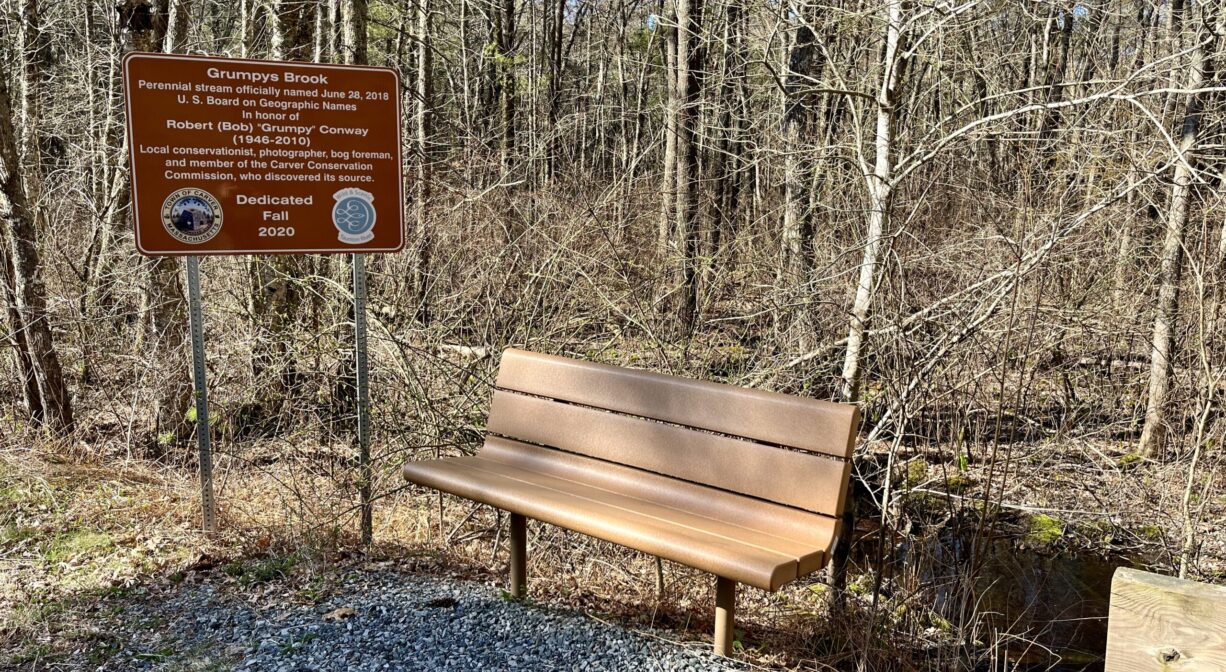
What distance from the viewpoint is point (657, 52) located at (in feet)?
82.8

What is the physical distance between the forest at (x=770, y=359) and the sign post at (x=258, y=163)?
43cm

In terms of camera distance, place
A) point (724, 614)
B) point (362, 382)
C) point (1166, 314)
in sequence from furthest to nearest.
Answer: point (1166, 314) < point (362, 382) < point (724, 614)

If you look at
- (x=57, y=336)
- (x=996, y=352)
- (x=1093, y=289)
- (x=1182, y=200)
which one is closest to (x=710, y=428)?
(x=996, y=352)

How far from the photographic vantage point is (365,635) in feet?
11.4

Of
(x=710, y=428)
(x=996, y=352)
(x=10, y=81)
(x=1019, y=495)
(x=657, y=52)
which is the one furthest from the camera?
(x=657, y=52)

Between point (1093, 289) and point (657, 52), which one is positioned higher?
point (657, 52)

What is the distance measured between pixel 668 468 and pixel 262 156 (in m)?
2.19

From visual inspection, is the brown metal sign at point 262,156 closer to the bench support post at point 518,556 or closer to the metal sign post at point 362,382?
the metal sign post at point 362,382

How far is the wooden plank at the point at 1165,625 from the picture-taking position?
1.59 meters

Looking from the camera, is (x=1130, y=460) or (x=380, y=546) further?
(x=1130, y=460)

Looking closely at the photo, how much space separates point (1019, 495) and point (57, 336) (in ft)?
23.0

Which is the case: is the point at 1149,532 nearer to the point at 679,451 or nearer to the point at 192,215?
the point at 679,451

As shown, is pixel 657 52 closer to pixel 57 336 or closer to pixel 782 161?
pixel 782 161

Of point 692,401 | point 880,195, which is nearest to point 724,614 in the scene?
point 692,401
